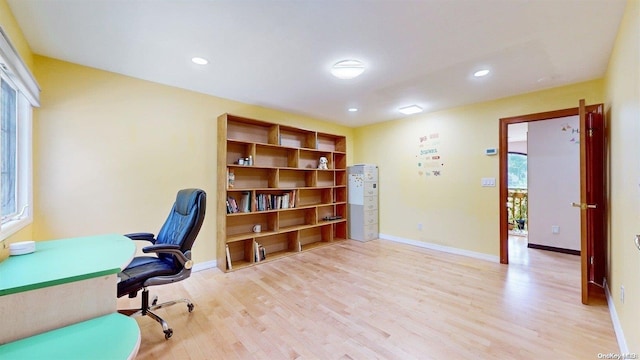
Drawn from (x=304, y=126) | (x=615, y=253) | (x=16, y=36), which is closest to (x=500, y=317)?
(x=615, y=253)

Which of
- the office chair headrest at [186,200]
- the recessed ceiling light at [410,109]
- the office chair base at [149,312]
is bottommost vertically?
the office chair base at [149,312]

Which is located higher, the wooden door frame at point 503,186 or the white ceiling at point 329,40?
the white ceiling at point 329,40

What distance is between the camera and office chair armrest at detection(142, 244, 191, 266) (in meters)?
1.79

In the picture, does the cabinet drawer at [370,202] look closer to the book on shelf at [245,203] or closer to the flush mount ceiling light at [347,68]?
the book on shelf at [245,203]

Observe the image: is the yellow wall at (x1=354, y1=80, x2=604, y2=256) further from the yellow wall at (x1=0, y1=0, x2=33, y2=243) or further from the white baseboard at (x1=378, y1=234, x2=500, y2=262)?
the yellow wall at (x1=0, y1=0, x2=33, y2=243)

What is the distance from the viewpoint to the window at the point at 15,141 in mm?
1735

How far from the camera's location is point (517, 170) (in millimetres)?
6523

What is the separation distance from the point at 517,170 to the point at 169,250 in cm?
790

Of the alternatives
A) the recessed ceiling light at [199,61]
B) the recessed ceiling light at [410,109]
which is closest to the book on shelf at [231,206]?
the recessed ceiling light at [199,61]

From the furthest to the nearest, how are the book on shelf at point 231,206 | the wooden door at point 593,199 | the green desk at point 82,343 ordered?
the book on shelf at point 231,206, the wooden door at point 593,199, the green desk at point 82,343

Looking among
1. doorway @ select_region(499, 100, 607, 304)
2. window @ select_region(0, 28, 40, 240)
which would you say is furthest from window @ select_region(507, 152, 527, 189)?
window @ select_region(0, 28, 40, 240)

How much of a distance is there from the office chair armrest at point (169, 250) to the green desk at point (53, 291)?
1.33ft

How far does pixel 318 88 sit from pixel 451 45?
1.54m

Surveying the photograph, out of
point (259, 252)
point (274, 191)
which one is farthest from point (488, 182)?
point (259, 252)
